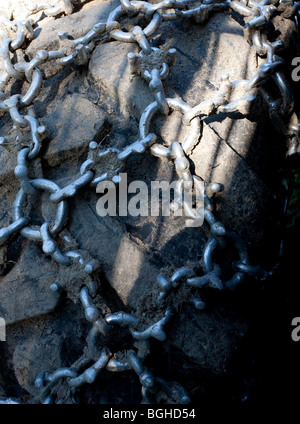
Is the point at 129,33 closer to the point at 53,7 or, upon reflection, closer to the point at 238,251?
the point at 53,7

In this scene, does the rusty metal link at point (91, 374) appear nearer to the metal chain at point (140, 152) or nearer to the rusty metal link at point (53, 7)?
the metal chain at point (140, 152)

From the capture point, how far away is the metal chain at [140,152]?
1235 millimetres

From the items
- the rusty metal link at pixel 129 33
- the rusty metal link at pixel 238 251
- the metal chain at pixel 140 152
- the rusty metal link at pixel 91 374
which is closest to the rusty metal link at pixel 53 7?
the metal chain at pixel 140 152

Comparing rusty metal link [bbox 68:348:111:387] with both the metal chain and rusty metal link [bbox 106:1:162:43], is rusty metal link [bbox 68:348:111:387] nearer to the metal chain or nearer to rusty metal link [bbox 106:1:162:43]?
the metal chain

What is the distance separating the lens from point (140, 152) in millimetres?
1386

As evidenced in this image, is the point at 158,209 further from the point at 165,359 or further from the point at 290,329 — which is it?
the point at 290,329

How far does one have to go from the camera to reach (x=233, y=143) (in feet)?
4.92

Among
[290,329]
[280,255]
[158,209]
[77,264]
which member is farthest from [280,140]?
[77,264]

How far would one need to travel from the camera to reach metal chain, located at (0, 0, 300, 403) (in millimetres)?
1235

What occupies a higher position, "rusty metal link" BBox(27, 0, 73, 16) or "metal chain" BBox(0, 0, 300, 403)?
"rusty metal link" BBox(27, 0, 73, 16)

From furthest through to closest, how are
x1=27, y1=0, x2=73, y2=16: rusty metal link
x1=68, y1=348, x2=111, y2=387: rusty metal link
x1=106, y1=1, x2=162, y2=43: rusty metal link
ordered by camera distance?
→ 1. x1=27, y1=0, x2=73, y2=16: rusty metal link
2. x1=106, y1=1, x2=162, y2=43: rusty metal link
3. x1=68, y1=348, x2=111, y2=387: rusty metal link

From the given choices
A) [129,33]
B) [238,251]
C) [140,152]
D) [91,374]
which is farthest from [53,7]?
[91,374]

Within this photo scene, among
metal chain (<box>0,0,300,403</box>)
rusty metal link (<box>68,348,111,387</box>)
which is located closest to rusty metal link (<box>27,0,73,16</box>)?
metal chain (<box>0,0,300,403</box>)

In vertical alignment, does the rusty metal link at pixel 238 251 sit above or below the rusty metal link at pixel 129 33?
below
